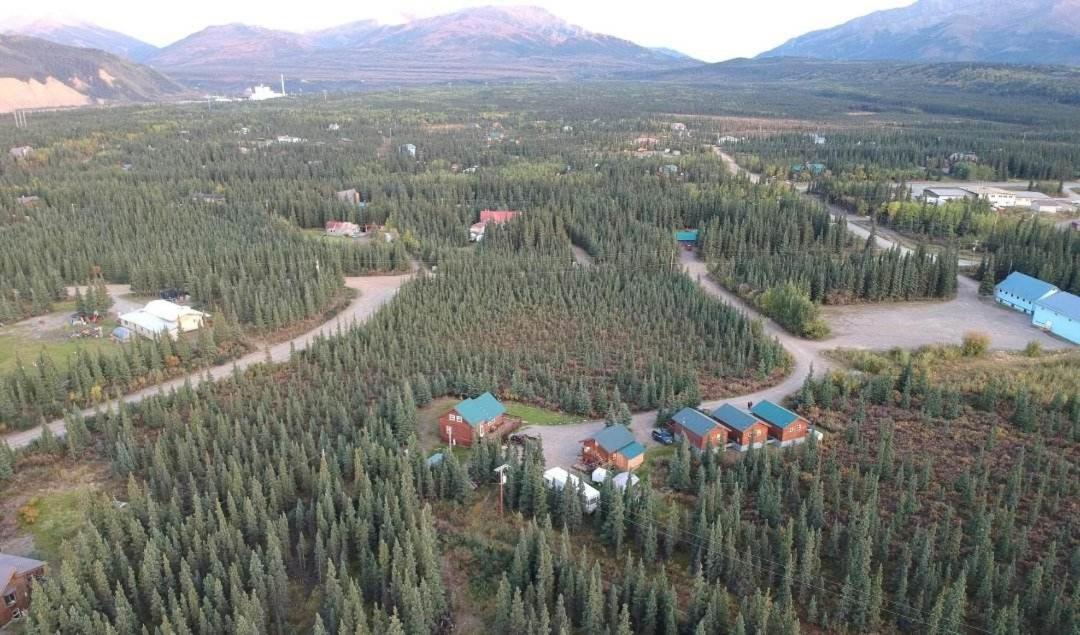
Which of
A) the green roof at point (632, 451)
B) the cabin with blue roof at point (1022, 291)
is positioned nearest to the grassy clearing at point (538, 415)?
the green roof at point (632, 451)

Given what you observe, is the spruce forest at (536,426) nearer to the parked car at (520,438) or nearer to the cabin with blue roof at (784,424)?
the parked car at (520,438)

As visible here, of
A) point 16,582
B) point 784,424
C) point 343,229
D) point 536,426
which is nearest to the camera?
point 16,582

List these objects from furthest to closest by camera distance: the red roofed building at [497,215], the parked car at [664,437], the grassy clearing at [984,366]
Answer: the red roofed building at [497,215] → the grassy clearing at [984,366] → the parked car at [664,437]

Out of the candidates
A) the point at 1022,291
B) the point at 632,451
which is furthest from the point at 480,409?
the point at 1022,291

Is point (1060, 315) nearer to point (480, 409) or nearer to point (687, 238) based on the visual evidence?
point (687, 238)

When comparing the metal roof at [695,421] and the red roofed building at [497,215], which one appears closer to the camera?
the metal roof at [695,421]

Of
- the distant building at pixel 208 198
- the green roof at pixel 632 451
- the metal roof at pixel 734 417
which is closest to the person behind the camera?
the green roof at pixel 632 451

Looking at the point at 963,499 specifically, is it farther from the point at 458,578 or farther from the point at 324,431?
the point at 324,431
